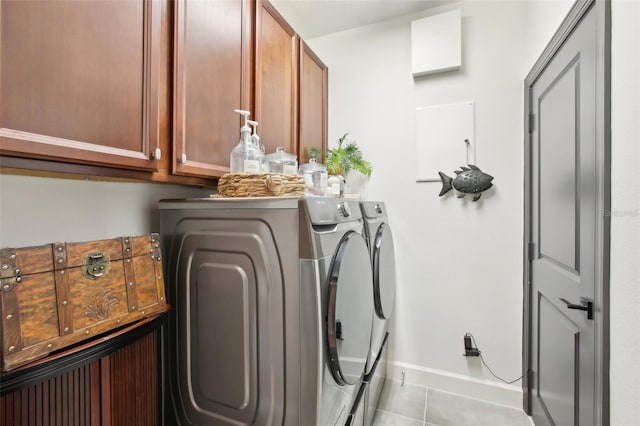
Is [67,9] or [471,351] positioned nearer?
[67,9]

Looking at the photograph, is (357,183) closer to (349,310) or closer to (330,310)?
(349,310)

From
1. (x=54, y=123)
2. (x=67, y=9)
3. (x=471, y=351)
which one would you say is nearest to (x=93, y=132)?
(x=54, y=123)

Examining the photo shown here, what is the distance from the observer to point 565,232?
1.42 meters

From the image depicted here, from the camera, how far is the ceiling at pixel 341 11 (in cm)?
230

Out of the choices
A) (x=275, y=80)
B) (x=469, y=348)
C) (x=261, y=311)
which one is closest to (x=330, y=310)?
(x=261, y=311)

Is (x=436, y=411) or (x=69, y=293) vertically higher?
(x=69, y=293)


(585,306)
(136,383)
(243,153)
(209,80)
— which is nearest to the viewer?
(136,383)

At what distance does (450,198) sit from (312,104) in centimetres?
139

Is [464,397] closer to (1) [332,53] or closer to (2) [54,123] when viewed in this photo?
(2) [54,123]

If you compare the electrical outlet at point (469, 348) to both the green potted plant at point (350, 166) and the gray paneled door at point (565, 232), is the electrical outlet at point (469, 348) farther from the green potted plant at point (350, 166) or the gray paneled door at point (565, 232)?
the green potted plant at point (350, 166)

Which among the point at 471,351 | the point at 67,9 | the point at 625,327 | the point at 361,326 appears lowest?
the point at 471,351

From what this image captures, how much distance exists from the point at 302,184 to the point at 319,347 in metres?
0.67

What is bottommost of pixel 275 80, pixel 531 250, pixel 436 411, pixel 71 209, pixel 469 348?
pixel 436 411

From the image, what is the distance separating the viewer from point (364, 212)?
172 cm
